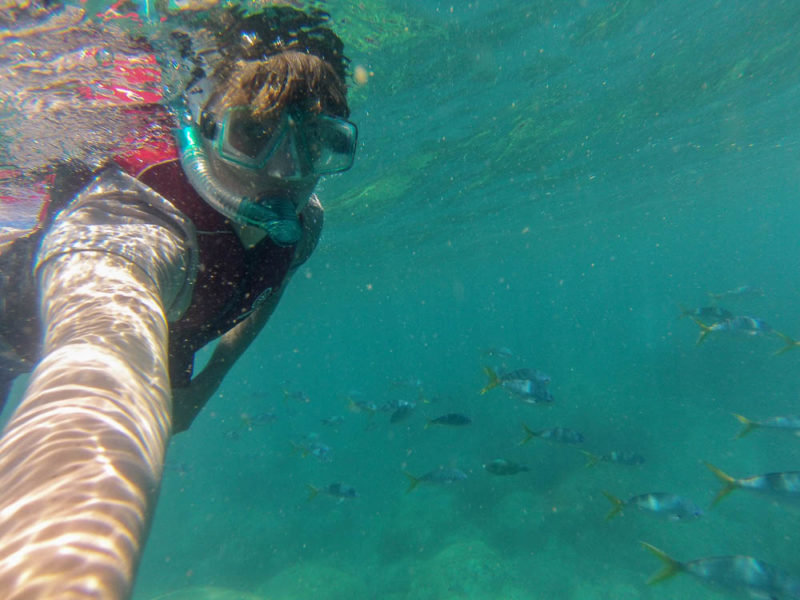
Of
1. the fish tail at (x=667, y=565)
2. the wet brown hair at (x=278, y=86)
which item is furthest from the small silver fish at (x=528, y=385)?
the wet brown hair at (x=278, y=86)

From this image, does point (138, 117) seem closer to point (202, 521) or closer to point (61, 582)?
point (61, 582)

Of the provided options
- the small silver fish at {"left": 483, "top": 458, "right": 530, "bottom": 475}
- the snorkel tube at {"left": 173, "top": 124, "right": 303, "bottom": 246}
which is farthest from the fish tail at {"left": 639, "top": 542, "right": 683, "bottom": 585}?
the snorkel tube at {"left": 173, "top": 124, "right": 303, "bottom": 246}

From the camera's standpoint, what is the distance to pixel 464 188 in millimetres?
24703

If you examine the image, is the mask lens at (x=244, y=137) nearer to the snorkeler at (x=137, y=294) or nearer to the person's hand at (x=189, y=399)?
the snorkeler at (x=137, y=294)

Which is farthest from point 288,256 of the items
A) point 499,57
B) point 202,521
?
point 202,521

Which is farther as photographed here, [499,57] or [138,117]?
[499,57]

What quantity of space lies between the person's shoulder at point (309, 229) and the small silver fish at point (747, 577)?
7.95m

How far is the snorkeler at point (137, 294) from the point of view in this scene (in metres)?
1.14

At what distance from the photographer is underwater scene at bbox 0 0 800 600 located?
34.7ft

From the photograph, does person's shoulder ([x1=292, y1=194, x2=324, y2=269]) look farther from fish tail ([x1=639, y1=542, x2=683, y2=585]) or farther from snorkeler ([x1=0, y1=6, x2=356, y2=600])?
fish tail ([x1=639, y1=542, x2=683, y2=585])

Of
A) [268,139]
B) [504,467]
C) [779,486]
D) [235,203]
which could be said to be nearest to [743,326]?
[779,486]

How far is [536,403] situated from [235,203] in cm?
887

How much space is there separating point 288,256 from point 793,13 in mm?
20155

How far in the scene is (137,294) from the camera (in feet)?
7.17
